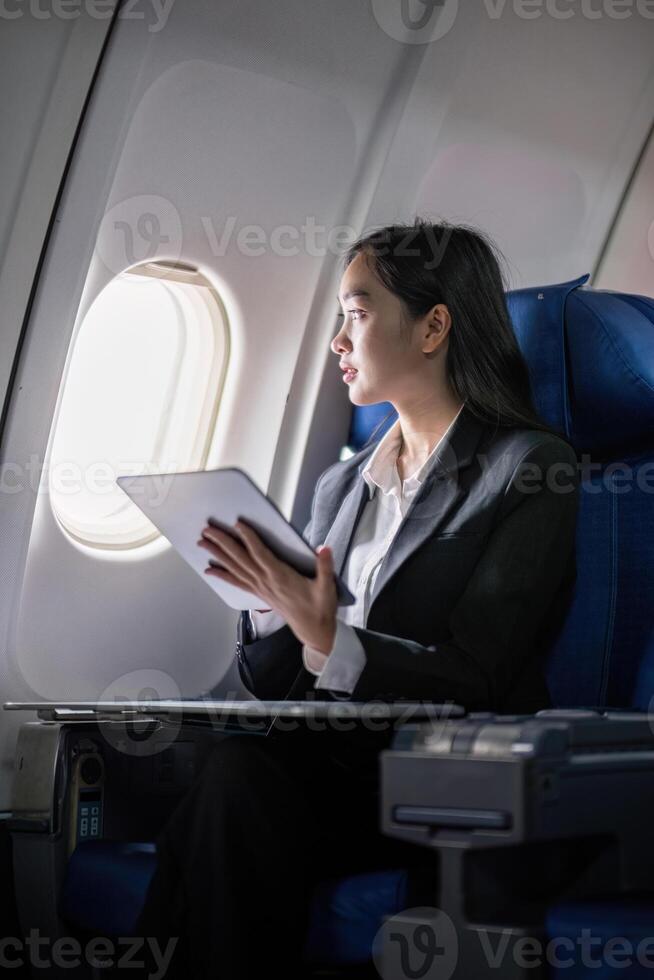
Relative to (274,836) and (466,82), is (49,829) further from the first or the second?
(466,82)

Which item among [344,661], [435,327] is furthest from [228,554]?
[435,327]

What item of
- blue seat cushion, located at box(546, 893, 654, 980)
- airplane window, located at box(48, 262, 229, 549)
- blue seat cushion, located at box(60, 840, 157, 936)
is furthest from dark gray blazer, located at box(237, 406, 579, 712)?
airplane window, located at box(48, 262, 229, 549)

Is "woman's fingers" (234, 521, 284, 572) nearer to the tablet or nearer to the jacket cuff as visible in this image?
the tablet

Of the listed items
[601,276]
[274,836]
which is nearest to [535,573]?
[274,836]

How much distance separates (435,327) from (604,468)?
0.43 meters

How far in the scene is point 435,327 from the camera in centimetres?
234

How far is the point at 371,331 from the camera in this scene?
2.35 m

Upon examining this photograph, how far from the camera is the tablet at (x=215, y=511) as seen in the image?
5.66 feet

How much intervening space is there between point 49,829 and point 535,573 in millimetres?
978

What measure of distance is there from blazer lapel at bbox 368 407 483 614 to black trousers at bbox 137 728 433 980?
1.16ft

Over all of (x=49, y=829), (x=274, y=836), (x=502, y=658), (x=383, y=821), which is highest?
(x=502, y=658)

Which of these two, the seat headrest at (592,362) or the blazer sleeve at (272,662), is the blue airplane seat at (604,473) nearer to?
the seat headrest at (592,362)

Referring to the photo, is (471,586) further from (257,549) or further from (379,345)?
(379,345)

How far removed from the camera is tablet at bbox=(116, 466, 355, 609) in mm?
1727
